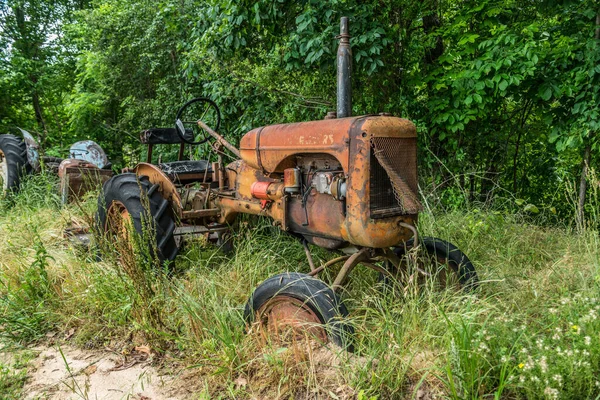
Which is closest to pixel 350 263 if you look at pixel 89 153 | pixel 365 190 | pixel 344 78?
pixel 365 190

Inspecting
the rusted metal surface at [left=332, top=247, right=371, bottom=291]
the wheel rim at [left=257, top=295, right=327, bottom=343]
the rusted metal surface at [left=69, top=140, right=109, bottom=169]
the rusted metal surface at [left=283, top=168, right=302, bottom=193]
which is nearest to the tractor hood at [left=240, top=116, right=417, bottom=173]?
the rusted metal surface at [left=283, top=168, right=302, bottom=193]

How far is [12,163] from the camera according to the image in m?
6.03

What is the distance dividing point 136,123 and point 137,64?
113 centimetres

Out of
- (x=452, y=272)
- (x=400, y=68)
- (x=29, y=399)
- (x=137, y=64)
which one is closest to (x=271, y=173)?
(x=452, y=272)

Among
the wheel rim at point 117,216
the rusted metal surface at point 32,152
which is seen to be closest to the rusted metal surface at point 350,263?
the wheel rim at point 117,216

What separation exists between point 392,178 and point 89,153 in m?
5.10

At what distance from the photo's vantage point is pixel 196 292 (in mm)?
3014

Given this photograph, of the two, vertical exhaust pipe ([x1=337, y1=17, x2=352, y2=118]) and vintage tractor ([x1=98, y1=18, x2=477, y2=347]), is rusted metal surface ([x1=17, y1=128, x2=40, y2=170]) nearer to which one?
vintage tractor ([x1=98, y1=18, x2=477, y2=347])

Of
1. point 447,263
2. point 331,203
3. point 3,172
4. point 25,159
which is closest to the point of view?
point 331,203

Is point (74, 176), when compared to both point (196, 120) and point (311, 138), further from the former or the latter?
point (311, 138)

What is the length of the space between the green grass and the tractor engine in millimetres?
→ 403

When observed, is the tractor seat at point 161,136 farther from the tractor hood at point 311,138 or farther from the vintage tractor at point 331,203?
the tractor hood at point 311,138

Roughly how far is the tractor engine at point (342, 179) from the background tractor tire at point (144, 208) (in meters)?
0.78

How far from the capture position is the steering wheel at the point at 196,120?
12.3 ft
